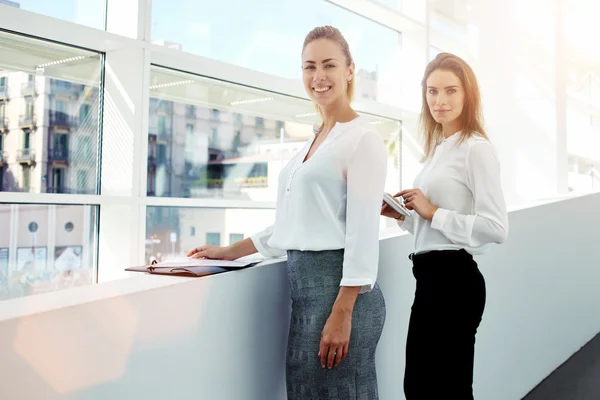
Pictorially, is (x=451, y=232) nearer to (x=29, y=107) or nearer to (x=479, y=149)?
(x=479, y=149)

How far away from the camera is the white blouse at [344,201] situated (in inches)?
61.2

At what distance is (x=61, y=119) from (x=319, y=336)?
7.46ft

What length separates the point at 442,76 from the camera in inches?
80.6

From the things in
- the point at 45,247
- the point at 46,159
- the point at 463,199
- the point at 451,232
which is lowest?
the point at 45,247

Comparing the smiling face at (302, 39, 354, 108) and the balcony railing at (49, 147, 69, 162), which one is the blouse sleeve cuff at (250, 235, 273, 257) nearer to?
the smiling face at (302, 39, 354, 108)

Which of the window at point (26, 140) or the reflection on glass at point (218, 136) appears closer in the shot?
the window at point (26, 140)

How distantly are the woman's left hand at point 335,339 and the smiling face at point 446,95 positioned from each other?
2.82 feet

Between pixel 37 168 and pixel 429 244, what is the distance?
6.90 ft

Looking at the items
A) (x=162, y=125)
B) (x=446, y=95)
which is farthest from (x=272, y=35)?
(x=446, y=95)

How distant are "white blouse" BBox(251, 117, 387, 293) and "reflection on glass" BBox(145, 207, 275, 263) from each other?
5.64ft

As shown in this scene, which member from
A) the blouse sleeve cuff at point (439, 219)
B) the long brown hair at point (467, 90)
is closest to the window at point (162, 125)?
the long brown hair at point (467, 90)

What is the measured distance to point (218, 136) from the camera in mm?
4148

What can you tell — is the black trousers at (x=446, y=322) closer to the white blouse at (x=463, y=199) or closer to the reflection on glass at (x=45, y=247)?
the white blouse at (x=463, y=199)

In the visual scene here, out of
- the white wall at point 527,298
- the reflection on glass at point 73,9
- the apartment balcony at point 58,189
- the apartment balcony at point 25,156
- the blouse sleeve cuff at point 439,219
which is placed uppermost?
the reflection on glass at point 73,9
